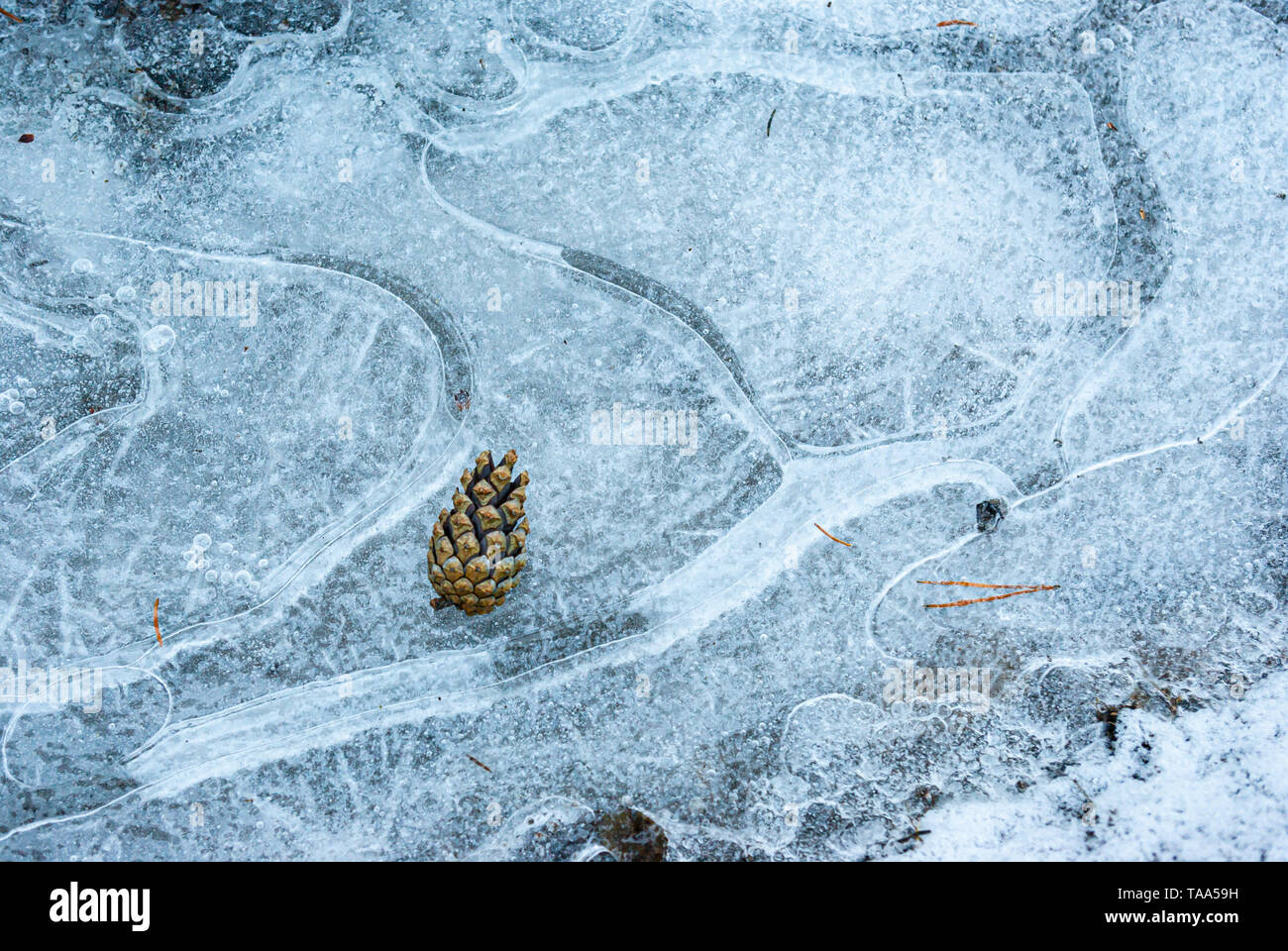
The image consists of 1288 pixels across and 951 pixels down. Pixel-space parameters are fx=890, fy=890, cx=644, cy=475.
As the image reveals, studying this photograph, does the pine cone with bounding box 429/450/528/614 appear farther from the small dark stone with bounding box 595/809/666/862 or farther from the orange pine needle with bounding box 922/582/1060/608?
the orange pine needle with bounding box 922/582/1060/608

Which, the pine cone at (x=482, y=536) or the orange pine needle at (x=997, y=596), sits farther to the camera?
the orange pine needle at (x=997, y=596)

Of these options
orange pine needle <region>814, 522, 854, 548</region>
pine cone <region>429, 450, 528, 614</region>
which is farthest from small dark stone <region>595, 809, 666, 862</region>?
orange pine needle <region>814, 522, 854, 548</region>

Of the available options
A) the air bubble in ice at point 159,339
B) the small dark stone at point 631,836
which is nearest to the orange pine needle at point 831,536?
the small dark stone at point 631,836

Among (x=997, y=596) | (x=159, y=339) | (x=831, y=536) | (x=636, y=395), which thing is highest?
(x=159, y=339)

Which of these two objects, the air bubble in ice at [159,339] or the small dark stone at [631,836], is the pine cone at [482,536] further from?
the air bubble in ice at [159,339]


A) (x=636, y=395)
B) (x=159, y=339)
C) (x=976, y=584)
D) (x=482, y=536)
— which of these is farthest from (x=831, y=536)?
(x=159, y=339)

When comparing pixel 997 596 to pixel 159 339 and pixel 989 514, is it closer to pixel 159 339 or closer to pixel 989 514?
pixel 989 514
